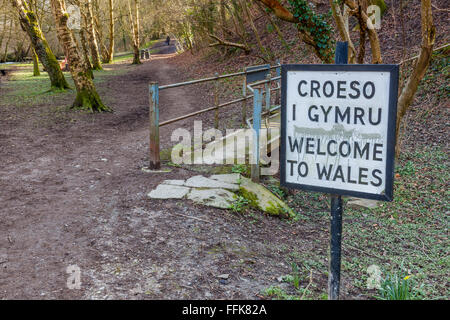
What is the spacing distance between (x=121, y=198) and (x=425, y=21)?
4.75m

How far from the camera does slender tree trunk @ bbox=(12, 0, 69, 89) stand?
1494 centimetres

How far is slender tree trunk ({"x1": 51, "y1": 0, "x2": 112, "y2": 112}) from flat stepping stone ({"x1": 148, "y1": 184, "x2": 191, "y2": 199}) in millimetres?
7203

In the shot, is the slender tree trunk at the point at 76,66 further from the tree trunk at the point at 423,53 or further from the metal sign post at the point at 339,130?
the metal sign post at the point at 339,130

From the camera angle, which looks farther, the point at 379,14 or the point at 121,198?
the point at 379,14

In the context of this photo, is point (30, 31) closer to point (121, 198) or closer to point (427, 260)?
point (121, 198)

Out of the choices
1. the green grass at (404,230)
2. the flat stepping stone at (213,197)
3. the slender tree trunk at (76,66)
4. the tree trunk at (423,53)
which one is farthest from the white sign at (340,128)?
the slender tree trunk at (76,66)

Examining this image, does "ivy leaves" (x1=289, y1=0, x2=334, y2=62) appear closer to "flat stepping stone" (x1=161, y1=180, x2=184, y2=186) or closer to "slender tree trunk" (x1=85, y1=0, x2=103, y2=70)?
"flat stepping stone" (x1=161, y1=180, x2=184, y2=186)

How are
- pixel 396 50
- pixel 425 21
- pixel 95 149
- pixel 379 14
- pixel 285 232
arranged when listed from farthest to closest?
pixel 379 14
pixel 396 50
pixel 95 149
pixel 425 21
pixel 285 232

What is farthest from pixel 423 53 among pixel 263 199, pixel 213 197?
pixel 213 197

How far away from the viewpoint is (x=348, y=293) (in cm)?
351

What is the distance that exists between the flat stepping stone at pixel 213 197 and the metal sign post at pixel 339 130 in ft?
8.09

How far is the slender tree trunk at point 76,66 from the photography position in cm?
1132
